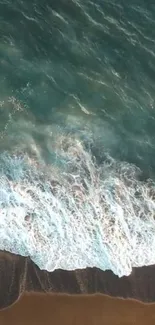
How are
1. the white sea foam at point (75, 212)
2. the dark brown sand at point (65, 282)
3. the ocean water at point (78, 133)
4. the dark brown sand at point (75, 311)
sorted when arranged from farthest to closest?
the ocean water at point (78, 133) → the white sea foam at point (75, 212) → the dark brown sand at point (65, 282) → the dark brown sand at point (75, 311)

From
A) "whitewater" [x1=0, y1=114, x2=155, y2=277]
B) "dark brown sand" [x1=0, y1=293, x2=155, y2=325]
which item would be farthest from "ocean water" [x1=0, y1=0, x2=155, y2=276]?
"dark brown sand" [x1=0, y1=293, x2=155, y2=325]

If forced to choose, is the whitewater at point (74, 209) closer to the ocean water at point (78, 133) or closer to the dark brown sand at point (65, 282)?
the ocean water at point (78, 133)

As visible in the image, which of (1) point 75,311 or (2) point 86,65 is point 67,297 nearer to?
(1) point 75,311

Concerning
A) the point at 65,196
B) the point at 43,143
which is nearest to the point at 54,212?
the point at 65,196

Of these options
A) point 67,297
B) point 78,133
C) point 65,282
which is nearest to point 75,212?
point 65,282

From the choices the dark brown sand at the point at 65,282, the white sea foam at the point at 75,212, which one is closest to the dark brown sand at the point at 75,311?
the dark brown sand at the point at 65,282
